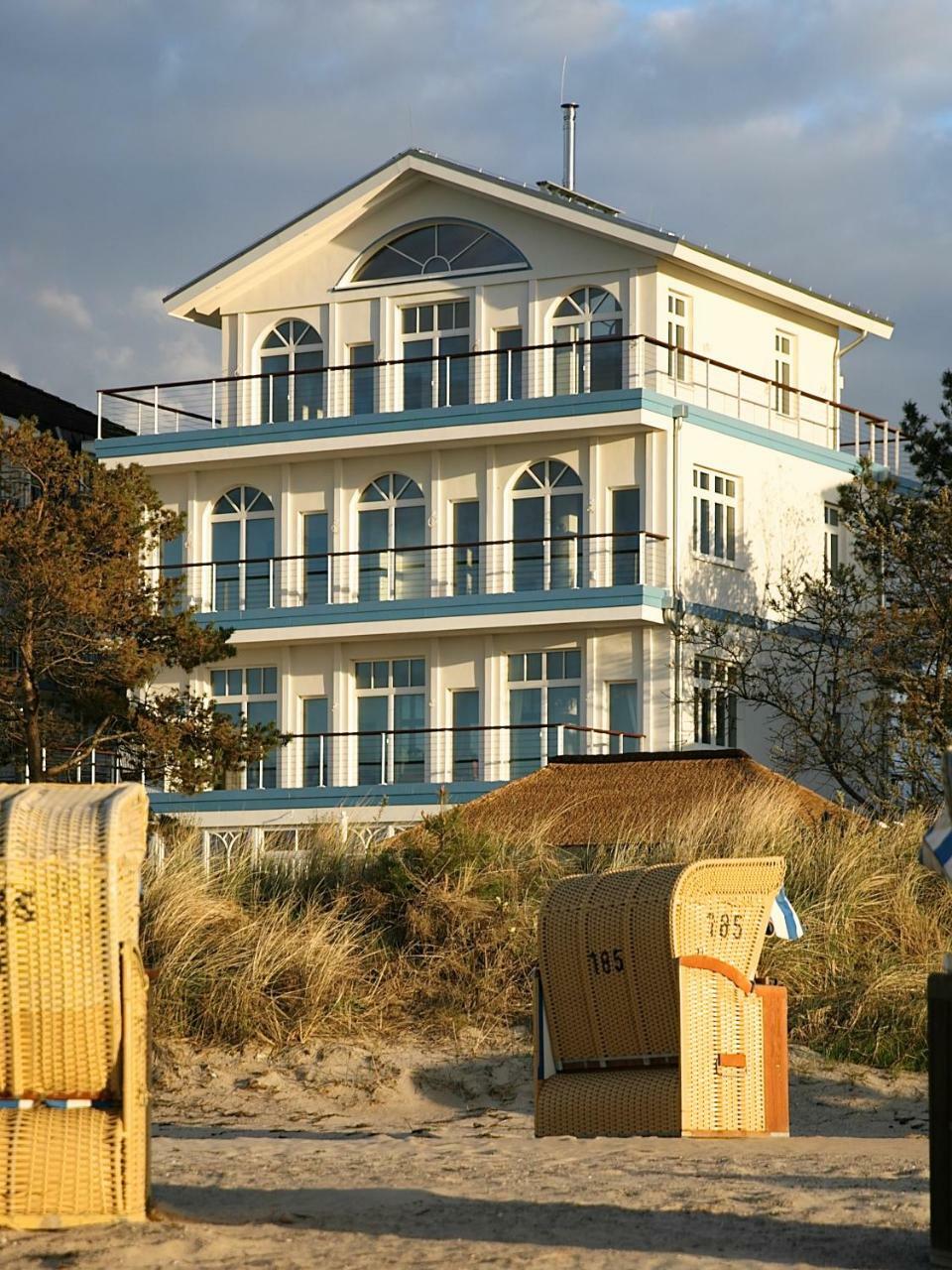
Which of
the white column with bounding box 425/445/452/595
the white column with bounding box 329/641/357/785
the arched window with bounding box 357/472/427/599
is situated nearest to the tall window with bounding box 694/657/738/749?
the white column with bounding box 425/445/452/595

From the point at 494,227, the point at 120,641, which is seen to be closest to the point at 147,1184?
the point at 120,641

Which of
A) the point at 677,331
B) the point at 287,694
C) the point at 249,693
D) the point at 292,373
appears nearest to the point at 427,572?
the point at 287,694

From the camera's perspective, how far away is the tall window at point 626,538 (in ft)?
124

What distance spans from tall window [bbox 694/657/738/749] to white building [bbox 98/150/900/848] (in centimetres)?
6

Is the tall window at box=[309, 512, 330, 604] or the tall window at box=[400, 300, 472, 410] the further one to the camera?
the tall window at box=[309, 512, 330, 604]

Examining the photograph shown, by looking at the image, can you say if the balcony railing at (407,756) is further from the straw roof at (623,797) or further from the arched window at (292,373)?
the straw roof at (623,797)

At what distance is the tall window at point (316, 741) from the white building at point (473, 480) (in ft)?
0.17

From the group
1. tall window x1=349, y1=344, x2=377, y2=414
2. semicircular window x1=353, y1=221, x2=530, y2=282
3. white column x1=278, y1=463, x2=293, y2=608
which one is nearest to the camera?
semicircular window x1=353, y1=221, x2=530, y2=282

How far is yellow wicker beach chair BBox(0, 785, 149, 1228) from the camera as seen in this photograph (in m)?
8.63

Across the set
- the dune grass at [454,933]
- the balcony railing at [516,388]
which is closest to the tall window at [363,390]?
the balcony railing at [516,388]

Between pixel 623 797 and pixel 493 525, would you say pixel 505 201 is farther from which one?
pixel 623 797

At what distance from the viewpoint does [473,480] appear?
39.4m

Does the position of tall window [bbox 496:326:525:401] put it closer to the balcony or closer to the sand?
the balcony

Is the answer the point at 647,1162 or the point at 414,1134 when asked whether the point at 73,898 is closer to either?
the point at 647,1162
